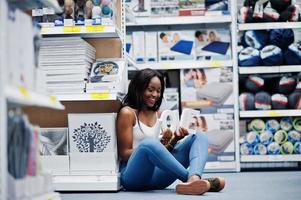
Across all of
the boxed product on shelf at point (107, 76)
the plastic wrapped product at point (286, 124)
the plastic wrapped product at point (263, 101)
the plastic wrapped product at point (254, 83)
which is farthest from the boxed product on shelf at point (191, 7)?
the boxed product on shelf at point (107, 76)

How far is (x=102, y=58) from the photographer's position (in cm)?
393

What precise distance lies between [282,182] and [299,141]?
1.26m

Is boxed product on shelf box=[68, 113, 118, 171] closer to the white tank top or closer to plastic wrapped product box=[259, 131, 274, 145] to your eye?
the white tank top

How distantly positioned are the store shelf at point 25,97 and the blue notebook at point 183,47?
3.57m

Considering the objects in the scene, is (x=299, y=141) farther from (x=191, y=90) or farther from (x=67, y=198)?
(x=67, y=198)

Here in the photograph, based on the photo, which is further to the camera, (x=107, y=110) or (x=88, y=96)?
(x=107, y=110)

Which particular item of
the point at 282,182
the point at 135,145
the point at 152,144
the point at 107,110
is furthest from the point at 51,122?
the point at 282,182

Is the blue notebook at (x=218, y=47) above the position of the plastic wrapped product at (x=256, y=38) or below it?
below

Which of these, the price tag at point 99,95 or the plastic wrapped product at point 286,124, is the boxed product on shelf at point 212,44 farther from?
the price tag at point 99,95

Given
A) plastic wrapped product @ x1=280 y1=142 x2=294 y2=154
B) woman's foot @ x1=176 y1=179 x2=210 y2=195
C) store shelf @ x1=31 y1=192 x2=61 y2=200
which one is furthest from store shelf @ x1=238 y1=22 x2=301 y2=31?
store shelf @ x1=31 y1=192 x2=61 y2=200

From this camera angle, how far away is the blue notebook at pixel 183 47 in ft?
17.4

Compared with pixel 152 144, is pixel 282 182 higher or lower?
lower

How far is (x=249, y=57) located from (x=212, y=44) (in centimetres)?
35

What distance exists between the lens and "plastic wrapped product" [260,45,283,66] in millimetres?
5207
